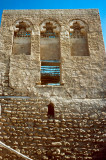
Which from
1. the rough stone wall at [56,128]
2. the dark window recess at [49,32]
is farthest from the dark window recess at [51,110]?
the dark window recess at [49,32]

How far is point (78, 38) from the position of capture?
7102 mm

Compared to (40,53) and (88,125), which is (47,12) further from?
(88,125)

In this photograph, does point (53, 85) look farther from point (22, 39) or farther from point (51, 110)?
point (22, 39)

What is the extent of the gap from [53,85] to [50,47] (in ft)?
6.03

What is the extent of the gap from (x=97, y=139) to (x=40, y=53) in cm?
397

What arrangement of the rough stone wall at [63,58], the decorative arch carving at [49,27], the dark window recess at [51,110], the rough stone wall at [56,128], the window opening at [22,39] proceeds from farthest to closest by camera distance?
the decorative arch carving at [49,27] → the window opening at [22,39] → the rough stone wall at [63,58] → the dark window recess at [51,110] → the rough stone wall at [56,128]

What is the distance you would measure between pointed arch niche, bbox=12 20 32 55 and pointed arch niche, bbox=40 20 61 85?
0.58m

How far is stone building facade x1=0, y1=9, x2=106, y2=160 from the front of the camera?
5.07 meters

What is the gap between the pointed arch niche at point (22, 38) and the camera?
6720 millimetres

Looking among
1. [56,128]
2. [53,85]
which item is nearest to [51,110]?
[56,128]

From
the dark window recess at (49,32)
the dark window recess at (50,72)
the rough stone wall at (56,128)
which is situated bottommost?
the rough stone wall at (56,128)

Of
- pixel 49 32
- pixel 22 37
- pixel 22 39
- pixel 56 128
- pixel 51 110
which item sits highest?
pixel 49 32

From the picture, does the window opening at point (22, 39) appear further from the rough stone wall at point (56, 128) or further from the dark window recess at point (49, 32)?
the rough stone wall at point (56, 128)

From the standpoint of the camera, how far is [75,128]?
5297 mm
